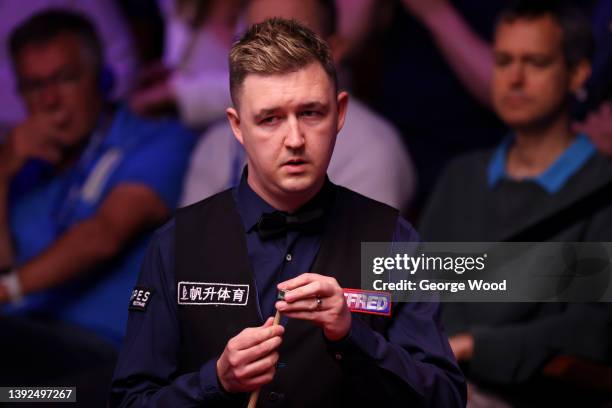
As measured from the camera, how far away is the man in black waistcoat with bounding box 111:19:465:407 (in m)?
1.76

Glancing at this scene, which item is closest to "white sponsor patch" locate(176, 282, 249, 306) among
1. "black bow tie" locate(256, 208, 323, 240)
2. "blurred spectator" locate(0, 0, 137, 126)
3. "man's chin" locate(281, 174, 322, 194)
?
"black bow tie" locate(256, 208, 323, 240)

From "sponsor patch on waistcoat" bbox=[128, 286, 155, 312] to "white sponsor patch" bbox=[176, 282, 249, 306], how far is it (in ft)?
0.18

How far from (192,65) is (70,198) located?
635 mm

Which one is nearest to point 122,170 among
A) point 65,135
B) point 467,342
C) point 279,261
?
point 65,135

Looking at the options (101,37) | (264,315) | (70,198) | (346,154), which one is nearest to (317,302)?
(264,315)

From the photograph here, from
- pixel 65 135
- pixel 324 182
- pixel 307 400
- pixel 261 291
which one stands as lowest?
pixel 307 400

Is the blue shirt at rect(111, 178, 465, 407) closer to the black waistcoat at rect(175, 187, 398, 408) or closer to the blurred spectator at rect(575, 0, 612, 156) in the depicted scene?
the black waistcoat at rect(175, 187, 398, 408)

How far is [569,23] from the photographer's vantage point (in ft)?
9.71

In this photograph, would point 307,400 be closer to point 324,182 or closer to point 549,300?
point 324,182

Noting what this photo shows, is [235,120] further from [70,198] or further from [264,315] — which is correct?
[70,198]

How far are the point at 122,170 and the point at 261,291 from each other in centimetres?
159

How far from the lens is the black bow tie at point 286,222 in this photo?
191 cm

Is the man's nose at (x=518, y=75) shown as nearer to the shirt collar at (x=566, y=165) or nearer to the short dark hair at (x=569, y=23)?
the short dark hair at (x=569, y=23)

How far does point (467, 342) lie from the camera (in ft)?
9.21
